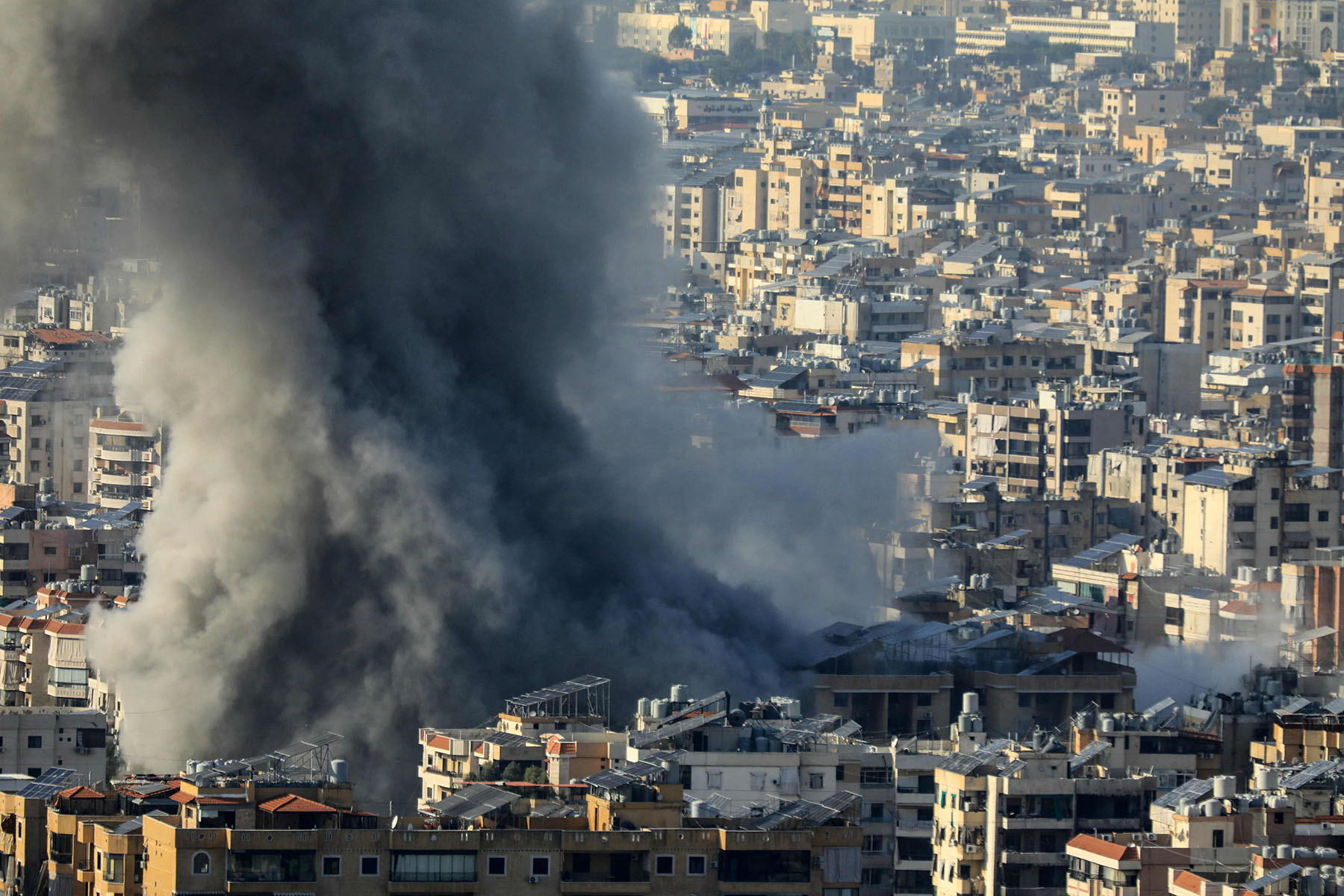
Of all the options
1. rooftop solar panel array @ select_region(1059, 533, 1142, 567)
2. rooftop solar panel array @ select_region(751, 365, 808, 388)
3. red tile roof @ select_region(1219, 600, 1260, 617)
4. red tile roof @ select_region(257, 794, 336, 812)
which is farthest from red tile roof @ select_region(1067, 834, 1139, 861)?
rooftop solar panel array @ select_region(751, 365, 808, 388)

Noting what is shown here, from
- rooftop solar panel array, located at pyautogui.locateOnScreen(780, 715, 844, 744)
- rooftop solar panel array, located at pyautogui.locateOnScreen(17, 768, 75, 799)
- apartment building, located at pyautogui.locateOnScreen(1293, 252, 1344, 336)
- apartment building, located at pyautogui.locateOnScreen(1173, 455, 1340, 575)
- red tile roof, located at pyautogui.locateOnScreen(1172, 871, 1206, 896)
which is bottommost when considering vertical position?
red tile roof, located at pyautogui.locateOnScreen(1172, 871, 1206, 896)

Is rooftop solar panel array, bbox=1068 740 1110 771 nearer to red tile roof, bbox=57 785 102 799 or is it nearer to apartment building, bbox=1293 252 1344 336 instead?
red tile roof, bbox=57 785 102 799

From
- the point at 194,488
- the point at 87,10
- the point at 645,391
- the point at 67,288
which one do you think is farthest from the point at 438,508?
the point at 67,288

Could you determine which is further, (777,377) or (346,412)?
(777,377)

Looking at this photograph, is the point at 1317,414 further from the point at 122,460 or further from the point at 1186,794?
the point at 1186,794

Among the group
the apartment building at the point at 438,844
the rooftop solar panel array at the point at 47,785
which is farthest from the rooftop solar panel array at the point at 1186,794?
the rooftop solar panel array at the point at 47,785

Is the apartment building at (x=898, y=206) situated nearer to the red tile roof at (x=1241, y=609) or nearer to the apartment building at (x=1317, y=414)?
the apartment building at (x=1317, y=414)

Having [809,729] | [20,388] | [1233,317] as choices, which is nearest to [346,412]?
[809,729]
